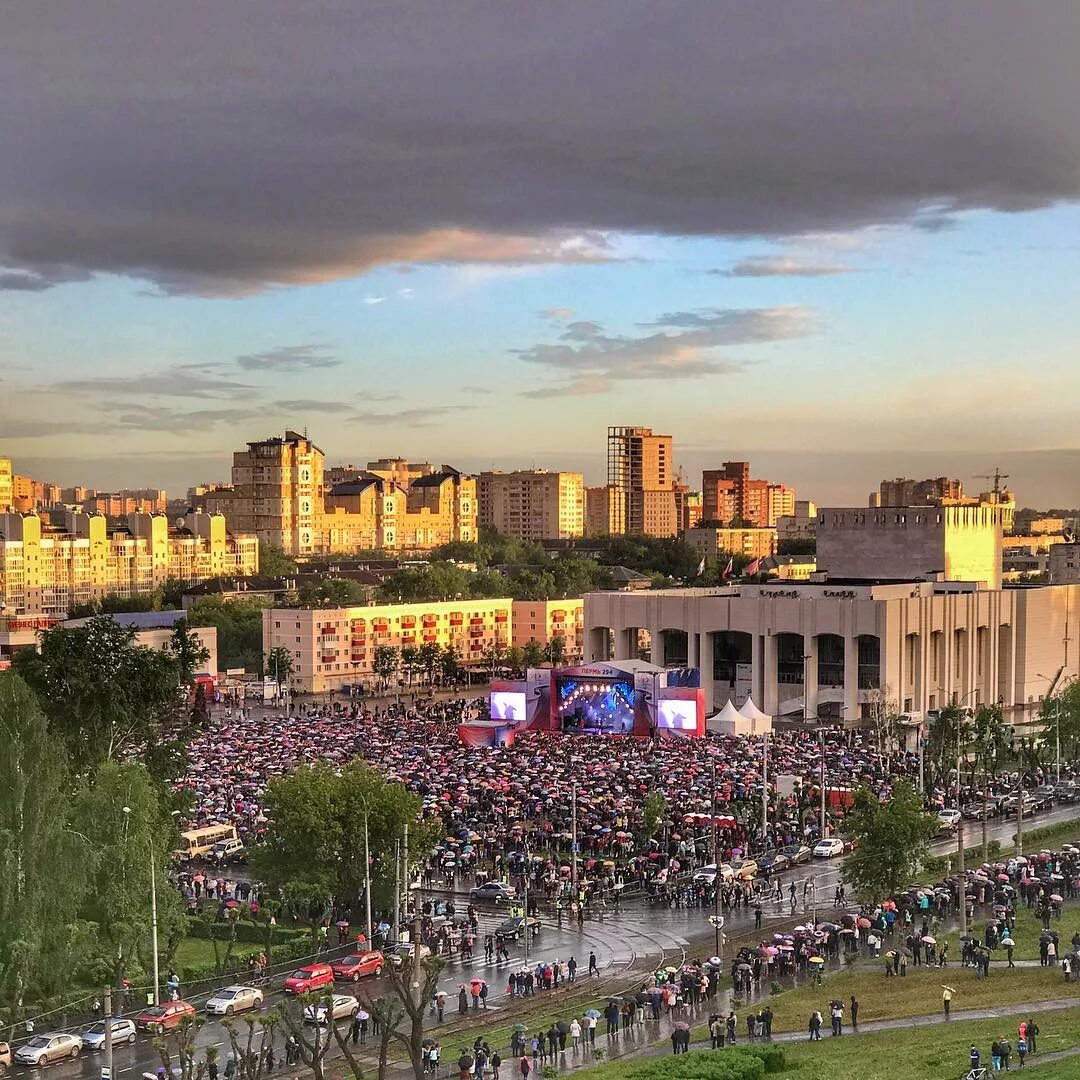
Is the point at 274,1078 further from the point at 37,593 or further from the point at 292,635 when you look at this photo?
the point at 37,593

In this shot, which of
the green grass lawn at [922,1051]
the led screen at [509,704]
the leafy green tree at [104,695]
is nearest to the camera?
the green grass lawn at [922,1051]

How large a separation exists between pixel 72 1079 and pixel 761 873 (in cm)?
2063

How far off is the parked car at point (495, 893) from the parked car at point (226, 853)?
7.41 m

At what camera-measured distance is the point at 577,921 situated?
39594 mm

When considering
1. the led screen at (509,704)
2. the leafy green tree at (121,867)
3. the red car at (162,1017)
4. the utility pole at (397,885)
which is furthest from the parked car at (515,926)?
the led screen at (509,704)

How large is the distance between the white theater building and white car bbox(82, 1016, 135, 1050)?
165 feet

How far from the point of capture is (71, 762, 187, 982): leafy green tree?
3231 centimetres

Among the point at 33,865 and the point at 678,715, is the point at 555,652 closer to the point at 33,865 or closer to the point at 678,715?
the point at 678,715

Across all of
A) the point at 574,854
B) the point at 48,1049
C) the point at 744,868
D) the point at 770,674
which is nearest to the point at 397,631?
the point at 770,674

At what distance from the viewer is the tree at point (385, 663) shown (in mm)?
104812

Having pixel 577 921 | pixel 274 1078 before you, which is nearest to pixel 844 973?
pixel 577 921

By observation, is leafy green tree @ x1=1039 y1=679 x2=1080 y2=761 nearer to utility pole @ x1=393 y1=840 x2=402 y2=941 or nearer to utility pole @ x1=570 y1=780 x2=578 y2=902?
utility pole @ x1=570 y1=780 x2=578 y2=902

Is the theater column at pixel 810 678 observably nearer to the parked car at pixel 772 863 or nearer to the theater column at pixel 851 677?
the theater column at pixel 851 677

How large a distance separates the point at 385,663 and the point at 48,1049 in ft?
256
